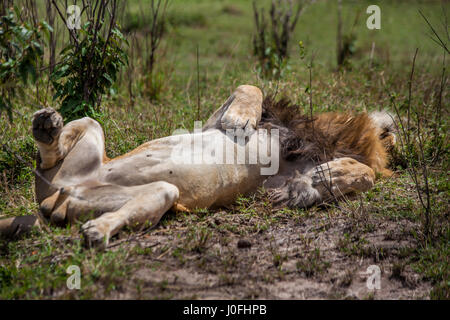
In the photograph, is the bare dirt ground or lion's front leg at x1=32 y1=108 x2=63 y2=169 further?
lion's front leg at x1=32 y1=108 x2=63 y2=169

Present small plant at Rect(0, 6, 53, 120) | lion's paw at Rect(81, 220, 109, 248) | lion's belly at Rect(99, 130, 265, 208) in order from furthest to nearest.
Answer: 1. lion's belly at Rect(99, 130, 265, 208)
2. small plant at Rect(0, 6, 53, 120)
3. lion's paw at Rect(81, 220, 109, 248)

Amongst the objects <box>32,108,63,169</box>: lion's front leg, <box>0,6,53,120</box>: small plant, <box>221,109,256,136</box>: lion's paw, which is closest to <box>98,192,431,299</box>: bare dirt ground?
<box>221,109,256,136</box>: lion's paw

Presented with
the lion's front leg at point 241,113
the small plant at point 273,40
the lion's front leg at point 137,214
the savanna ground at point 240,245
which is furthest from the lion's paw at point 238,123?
the small plant at point 273,40

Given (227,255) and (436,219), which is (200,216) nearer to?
(227,255)

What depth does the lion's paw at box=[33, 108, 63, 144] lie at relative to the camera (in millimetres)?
3459

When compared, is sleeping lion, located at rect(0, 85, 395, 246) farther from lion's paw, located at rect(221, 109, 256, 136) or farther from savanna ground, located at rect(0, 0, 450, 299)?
savanna ground, located at rect(0, 0, 450, 299)

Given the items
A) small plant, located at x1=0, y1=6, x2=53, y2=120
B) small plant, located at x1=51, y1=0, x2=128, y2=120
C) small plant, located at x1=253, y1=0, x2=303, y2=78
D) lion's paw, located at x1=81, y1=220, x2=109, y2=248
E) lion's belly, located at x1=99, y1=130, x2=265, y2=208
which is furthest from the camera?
small plant, located at x1=253, y1=0, x2=303, y2=78

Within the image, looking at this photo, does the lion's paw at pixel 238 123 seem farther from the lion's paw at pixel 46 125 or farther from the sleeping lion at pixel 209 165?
the lion's paw at pixel 46 125

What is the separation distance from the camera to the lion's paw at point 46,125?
3.46m

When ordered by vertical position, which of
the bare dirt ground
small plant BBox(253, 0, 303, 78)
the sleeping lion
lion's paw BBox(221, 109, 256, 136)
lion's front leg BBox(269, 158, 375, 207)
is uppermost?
small plant BBox(253, 0, 303, 78)

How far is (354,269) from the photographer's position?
334cm
